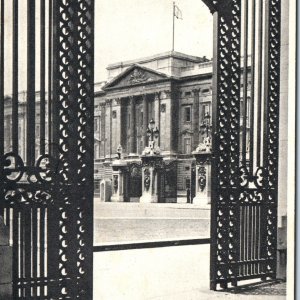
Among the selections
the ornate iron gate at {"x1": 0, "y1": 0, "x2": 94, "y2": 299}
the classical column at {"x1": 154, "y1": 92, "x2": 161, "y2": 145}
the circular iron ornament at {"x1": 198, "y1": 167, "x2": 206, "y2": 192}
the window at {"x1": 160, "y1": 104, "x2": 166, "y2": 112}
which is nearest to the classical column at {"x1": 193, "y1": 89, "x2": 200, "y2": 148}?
the window at {"x1": 160, "y1": 104, "x2": 166, "y2": 112}

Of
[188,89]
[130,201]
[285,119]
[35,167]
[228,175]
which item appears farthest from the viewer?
[188,89]

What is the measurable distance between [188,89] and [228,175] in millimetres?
27538

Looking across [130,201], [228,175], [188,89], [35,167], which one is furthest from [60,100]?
[188,89]

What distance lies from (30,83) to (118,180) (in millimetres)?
24009

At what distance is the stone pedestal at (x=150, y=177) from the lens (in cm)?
2810

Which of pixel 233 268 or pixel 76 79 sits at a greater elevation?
pixel 76 79

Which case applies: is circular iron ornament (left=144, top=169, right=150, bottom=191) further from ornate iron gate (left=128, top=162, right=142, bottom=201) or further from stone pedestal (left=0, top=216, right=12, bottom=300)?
stone pedestal (left=0, top=216, right=12, bottom=300)

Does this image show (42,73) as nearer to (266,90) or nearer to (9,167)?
(9,167)

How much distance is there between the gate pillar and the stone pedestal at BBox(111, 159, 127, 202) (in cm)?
532

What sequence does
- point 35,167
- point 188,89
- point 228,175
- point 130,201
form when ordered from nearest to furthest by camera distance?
point 35,167
point 228,175
point 130,201
point 188,89

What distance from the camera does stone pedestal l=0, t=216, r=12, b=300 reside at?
4.37 m

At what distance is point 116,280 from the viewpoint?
6625 millimetres

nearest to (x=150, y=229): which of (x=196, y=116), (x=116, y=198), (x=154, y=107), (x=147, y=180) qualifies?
(x=147, y=180)

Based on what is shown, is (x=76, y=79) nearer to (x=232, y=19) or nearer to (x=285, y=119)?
(x=232, y=19)
